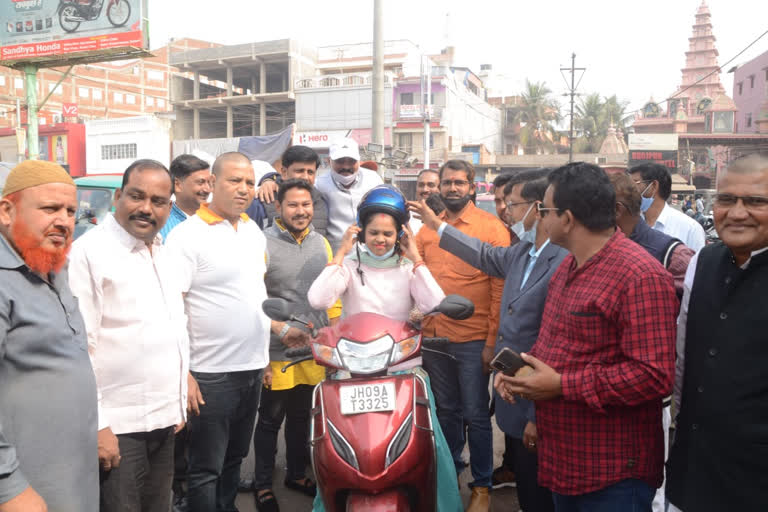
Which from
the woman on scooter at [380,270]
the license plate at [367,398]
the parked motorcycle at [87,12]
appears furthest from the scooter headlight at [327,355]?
the parked motorcycle at [87,12]

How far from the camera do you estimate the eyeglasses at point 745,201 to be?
1893mm

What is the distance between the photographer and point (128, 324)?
247cm

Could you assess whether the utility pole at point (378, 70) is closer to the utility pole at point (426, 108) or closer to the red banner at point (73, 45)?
the utility pole at point (426, 108)

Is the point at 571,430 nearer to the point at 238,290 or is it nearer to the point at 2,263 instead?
the point at 238,290

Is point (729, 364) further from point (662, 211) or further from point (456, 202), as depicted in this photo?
point (662, 211)

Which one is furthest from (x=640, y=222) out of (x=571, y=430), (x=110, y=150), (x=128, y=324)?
(x=110, y=150)

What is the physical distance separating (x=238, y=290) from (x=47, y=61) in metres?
22.3

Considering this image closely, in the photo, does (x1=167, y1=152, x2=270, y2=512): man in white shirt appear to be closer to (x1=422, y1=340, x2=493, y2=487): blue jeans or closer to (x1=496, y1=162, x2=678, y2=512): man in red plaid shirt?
(x1=422, y1=340, x2=493, y2=487): blue jeans

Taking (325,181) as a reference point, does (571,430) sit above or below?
below

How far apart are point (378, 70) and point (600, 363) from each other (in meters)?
7.04

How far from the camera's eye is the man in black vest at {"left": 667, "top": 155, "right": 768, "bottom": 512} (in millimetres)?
1804

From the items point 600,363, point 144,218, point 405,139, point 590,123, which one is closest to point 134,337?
point 144,218

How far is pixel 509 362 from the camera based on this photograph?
2.22 meters

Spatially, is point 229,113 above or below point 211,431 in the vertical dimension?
above
